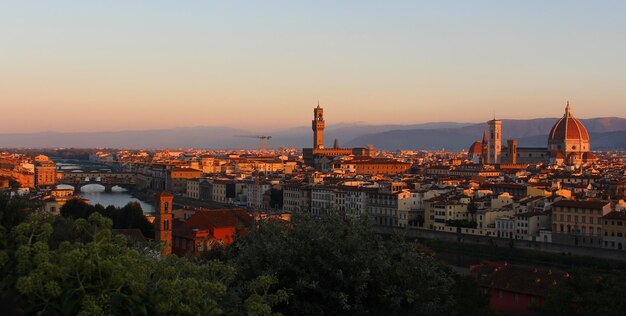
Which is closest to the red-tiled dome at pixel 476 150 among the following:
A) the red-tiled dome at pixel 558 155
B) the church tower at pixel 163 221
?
the red-tiled dome at pixel 558 155

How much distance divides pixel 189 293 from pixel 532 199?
1222 inches

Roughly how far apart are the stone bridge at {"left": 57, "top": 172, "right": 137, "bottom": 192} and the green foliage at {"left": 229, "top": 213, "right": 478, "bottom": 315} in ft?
225

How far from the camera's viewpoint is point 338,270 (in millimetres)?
6715

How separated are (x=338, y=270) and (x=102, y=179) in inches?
2939

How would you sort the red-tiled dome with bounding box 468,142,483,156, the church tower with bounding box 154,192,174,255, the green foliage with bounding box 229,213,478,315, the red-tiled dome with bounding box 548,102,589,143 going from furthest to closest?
the red-tiled dome with bounding box 468,142,483,156 < the red-tiled dome with bounding box 548,102,589,143 < the church tower with bounding box 154,192,174,255 < the green foliage with bounding box 229,213,478,315

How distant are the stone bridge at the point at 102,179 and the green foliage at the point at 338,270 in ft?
225

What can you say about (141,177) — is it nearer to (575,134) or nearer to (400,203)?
(575,134)

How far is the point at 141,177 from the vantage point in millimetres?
78125

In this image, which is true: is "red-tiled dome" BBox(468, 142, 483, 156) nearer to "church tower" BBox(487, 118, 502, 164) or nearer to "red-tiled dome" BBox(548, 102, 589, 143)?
"church tower" BBox(487, 118, 502, 164)

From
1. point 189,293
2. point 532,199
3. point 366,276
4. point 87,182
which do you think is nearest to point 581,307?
point 366,276

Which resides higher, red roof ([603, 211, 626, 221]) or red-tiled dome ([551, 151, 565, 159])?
red-tiled dome ([551, 151, 565, 159])

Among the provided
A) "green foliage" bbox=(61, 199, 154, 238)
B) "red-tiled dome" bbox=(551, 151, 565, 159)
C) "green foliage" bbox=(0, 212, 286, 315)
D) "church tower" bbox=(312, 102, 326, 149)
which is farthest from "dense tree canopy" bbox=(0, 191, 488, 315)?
"church tower" bbox=(312, 102, 326, 149)

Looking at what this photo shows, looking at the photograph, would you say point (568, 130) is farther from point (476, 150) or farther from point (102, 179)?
point (102, 179)

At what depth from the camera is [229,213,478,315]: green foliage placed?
6.76 meters
